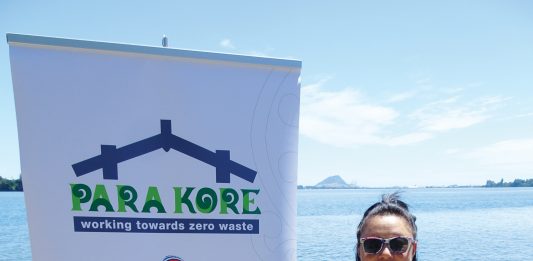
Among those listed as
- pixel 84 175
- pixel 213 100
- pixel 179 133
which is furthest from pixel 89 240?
pixel 213 100

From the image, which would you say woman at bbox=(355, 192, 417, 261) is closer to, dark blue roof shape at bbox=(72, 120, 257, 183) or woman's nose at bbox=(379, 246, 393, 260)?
woman's nose at bbox=(379, 246, 393, 260)

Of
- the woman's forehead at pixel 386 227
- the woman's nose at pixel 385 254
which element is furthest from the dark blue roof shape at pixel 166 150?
the woman's nose at pixel 385 254

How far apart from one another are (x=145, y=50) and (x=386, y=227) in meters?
1.67

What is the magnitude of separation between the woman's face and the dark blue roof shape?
0.74 meters

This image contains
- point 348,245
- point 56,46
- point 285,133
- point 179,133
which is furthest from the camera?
point 348,245

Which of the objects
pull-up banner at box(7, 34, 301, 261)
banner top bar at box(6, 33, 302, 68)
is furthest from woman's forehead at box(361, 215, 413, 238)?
banner top bar at box(6, 33, 302, 68)

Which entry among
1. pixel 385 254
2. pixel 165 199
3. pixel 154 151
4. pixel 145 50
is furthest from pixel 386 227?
pixel 145 50

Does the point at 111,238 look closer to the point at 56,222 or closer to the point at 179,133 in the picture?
the point at 56,222

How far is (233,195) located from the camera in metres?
2.13

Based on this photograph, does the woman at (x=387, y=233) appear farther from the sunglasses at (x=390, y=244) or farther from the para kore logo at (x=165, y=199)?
the para kore logo at (x=165, y=199)

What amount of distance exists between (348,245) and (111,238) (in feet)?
56.2

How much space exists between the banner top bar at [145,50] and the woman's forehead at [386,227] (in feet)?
3.40

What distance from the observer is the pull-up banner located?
1894 mm

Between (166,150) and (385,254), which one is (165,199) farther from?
(385,254)
